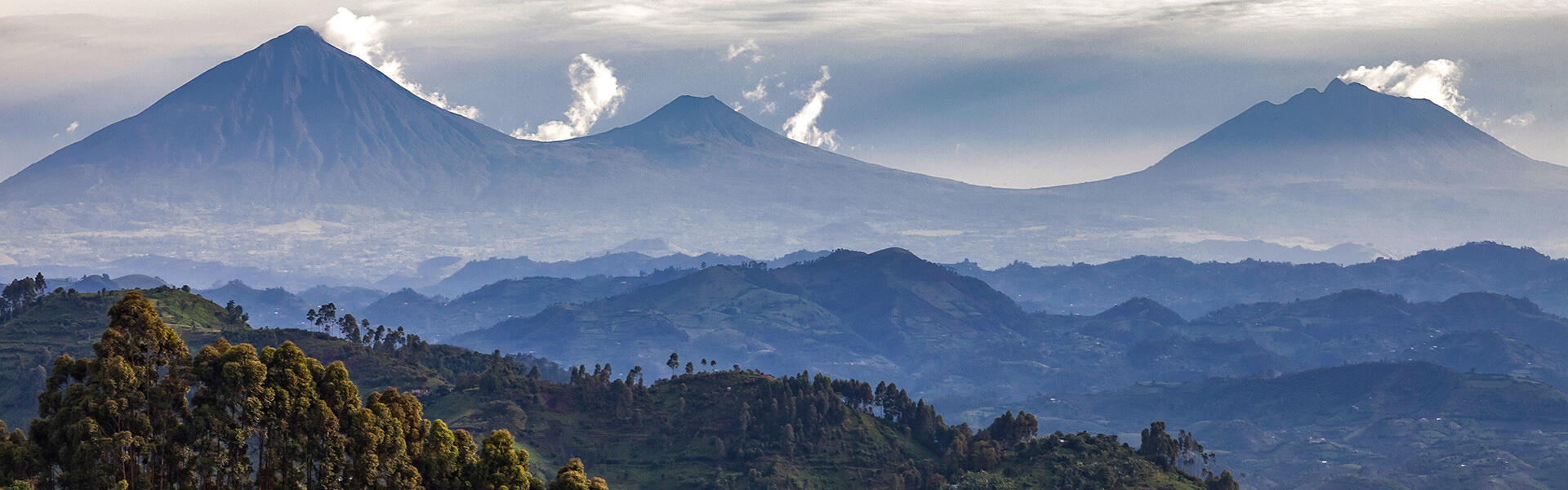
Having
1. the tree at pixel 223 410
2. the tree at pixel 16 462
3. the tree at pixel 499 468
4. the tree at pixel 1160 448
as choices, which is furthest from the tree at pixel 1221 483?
the tree at pixel 16 462

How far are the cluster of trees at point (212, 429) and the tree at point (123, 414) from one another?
5 centimetres

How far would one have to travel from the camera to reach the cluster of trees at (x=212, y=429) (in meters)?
56.4

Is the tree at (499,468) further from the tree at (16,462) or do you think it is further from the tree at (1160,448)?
the tree at (1160,448)

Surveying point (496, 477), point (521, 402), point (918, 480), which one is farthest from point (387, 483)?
point (521, 402)

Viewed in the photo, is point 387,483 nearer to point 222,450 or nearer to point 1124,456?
point 222,450

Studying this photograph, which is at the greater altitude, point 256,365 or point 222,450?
point 256,365

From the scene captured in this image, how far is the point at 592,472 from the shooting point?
187 m

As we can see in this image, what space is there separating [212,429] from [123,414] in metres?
3.55

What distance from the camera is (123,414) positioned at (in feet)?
186

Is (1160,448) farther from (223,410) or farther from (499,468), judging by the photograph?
(223,410)

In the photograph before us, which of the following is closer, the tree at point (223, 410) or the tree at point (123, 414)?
the tree at point (123, 414)

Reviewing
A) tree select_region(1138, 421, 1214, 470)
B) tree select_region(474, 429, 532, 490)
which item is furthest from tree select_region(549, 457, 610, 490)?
tree select_region(1138, 421, 1214, 470)

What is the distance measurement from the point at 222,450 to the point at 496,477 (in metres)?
11.9

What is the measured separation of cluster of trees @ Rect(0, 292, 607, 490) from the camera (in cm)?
5644
